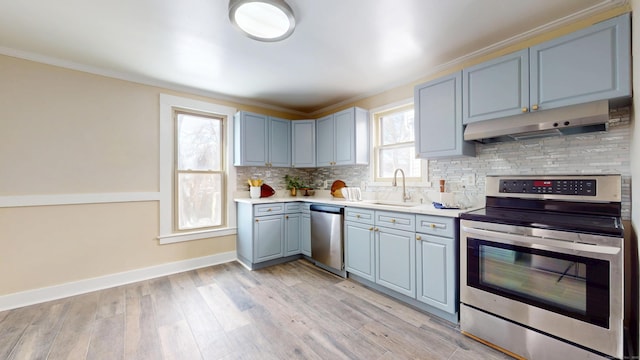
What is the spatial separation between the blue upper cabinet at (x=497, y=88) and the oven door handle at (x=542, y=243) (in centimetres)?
99

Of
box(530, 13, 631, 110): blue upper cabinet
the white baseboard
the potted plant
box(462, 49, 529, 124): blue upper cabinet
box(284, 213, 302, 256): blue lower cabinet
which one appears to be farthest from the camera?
the potted plant

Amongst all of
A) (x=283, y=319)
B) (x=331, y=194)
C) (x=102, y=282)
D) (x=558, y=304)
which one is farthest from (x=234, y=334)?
(x=331, y=194)

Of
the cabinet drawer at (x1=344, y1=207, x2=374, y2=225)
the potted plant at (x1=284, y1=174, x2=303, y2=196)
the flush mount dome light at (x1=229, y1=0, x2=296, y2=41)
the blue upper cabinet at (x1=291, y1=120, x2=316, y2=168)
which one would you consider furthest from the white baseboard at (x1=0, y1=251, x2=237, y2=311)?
the flush mount dome light at (x1=229, y1=0, x2=296, y2=41)

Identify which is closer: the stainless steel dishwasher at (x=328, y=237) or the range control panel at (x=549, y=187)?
the range control panel at (x=549, y=187)

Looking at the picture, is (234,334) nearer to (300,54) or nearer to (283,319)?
(283,319)

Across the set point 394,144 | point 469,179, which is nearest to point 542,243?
point 469,179

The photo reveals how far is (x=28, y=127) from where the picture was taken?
8.09ft

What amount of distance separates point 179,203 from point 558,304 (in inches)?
155

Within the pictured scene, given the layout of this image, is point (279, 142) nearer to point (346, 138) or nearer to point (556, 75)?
point (346, 138)

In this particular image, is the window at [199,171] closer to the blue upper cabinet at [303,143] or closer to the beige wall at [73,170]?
the beige wall at [73,170]

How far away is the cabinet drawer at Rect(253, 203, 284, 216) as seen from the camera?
10.9 ft

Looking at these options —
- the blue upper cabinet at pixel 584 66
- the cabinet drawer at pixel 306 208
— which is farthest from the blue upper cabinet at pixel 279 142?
the blue upper cabinet at pixel 584 66

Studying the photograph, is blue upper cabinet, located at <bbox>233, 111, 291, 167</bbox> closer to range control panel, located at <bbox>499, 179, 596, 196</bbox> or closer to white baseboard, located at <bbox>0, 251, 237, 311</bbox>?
white baseboard, located at <bbox>0, 251, 237, 311</bbox>

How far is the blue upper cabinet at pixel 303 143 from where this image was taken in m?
4.05
